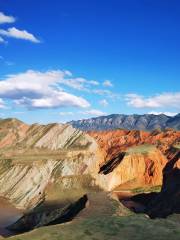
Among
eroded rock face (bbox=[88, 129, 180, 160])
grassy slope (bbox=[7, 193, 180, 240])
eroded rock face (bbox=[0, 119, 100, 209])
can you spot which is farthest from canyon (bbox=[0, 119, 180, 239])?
eroded rock face (bbox=[88, 129, 180, 160])

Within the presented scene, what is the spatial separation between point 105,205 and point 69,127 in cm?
5558

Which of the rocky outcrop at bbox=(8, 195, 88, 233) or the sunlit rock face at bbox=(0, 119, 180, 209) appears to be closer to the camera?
the rocky outcrop at bbox=(8, 195, 88, 233)

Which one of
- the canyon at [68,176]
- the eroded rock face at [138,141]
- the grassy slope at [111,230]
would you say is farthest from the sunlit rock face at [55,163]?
the grassy slope at [111,230]

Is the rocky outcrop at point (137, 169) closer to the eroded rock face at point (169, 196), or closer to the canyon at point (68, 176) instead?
the canyon at point (68, 176)

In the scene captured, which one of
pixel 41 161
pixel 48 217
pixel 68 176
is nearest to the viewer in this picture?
pixel 48 217

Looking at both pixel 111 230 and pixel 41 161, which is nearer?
pixel 111 230

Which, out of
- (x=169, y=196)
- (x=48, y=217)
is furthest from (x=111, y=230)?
(x=169, y=196)

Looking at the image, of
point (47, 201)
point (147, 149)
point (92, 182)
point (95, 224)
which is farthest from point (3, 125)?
point (95, 224)

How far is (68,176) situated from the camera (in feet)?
206

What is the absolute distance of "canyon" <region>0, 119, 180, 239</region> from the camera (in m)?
46.7

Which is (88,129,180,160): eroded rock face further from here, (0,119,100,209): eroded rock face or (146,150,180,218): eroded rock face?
(146,150,180,218): eroded rock face

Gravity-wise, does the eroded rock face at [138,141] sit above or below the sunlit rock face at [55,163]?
above

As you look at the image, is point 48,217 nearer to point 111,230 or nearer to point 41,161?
point 111,230

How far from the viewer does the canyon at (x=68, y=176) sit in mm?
46656
